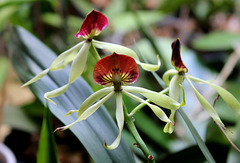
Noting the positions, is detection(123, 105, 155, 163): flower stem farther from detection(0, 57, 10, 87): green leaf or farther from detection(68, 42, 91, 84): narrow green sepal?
detection(0, 57, 10, 87): green leaf

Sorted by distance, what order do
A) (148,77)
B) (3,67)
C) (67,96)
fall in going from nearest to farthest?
1. (67,96)
2. (148,77)
3. (3,67)

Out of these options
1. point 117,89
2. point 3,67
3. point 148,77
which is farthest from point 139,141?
point 3,67

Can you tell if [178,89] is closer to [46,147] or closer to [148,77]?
[46,147]

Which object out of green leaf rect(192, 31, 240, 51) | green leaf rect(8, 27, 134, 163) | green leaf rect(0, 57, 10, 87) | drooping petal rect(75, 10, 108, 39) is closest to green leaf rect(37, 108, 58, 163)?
green leaf rect(8, 27, 134, 163)

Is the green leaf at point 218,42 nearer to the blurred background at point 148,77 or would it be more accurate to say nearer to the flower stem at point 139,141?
the blurred background at point 148,77

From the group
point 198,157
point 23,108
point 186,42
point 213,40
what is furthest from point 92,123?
point 186,42

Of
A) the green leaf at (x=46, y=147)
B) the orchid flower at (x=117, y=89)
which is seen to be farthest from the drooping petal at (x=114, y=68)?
the green leaf at (x=46, y=147)

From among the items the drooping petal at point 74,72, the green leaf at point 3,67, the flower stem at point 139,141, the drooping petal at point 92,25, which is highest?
the green leaf at point 3,67
